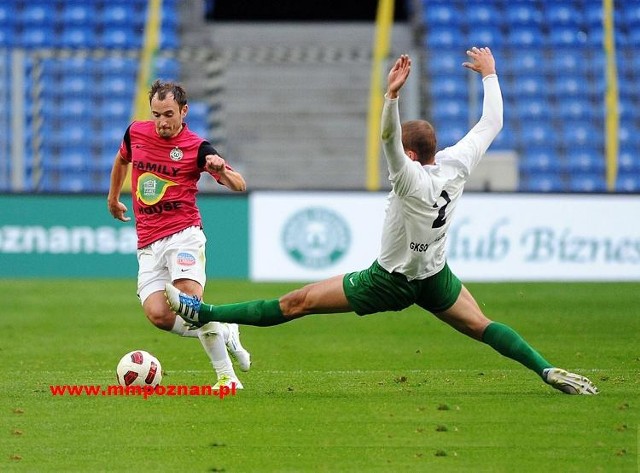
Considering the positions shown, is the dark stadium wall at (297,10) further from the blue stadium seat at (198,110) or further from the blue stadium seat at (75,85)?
the blue stadium seat at (75,85)

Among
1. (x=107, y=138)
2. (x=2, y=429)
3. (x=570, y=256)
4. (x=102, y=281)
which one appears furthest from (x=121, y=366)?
(x=107, y=138)

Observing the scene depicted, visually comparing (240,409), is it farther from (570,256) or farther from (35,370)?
(570,256)

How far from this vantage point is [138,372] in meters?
8.83

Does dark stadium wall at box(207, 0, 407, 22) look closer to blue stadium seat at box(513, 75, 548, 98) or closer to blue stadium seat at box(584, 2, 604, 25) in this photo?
blue stadium seat at box(584, 2, 604, 25)

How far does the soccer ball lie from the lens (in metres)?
8.83

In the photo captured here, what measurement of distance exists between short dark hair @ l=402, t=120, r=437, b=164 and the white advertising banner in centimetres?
1072

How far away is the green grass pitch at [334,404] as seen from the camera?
6629 millimetres

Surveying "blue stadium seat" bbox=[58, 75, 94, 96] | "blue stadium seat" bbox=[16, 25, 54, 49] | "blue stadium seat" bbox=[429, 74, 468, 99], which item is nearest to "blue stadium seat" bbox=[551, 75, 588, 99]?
"blue stadium seat" bbox=[429, 74, 468, 99]

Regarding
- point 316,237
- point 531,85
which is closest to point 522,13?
point 531,85

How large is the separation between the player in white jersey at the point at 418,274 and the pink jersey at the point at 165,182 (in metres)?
0.82

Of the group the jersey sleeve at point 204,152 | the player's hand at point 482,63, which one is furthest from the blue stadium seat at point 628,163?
the jersey sleeve at point 204,152

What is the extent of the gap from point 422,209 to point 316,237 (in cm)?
1093

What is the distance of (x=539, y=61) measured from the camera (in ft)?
73.8

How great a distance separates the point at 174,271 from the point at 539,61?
14.7 m
